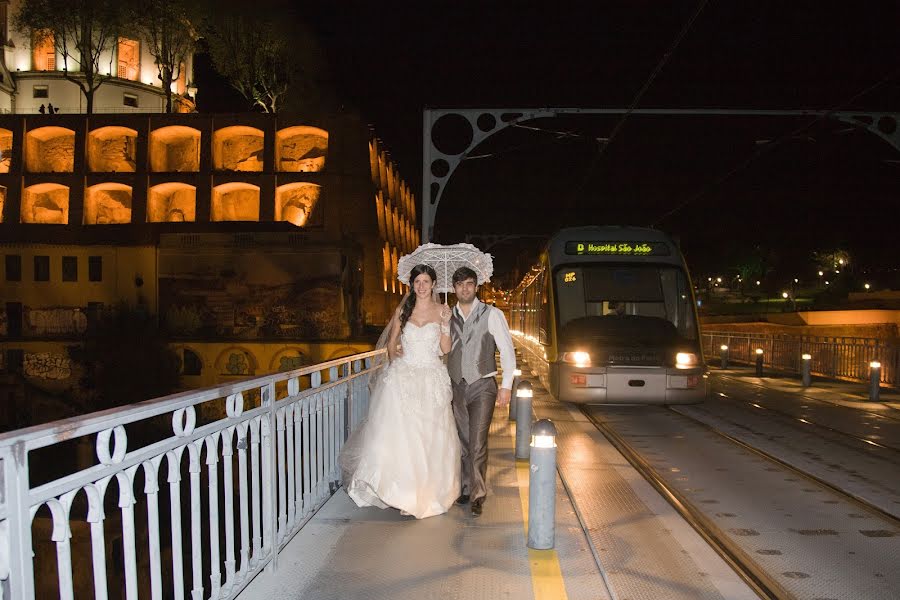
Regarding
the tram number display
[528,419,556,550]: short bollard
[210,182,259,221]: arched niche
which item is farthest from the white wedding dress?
[210,182,259,221]: arched niche

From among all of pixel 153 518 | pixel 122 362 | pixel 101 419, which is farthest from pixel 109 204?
pixel 101 419

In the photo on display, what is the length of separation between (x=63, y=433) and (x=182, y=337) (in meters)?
43.0

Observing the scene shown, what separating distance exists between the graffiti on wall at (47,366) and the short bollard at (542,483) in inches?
1710

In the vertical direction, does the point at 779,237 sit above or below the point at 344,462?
above

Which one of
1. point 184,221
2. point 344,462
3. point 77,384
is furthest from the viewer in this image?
point 184,221

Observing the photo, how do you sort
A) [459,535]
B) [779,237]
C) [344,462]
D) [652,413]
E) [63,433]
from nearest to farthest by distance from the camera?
1. [63,433]
2. [459,535]
3. [344,462]
4. [652,413]
5. [779,237]

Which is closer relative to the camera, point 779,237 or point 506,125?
point 506,125

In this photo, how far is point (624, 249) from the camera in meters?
15.6

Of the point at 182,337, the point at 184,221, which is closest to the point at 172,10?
the point at 184,221

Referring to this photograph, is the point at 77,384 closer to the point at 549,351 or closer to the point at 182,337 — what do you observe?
the point at 182,337

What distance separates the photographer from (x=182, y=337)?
43625 millimetres

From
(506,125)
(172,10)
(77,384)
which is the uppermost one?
(172,10)

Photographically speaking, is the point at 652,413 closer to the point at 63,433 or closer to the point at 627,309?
the point at 627,309

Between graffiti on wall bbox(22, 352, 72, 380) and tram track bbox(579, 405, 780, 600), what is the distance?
1604 inches
